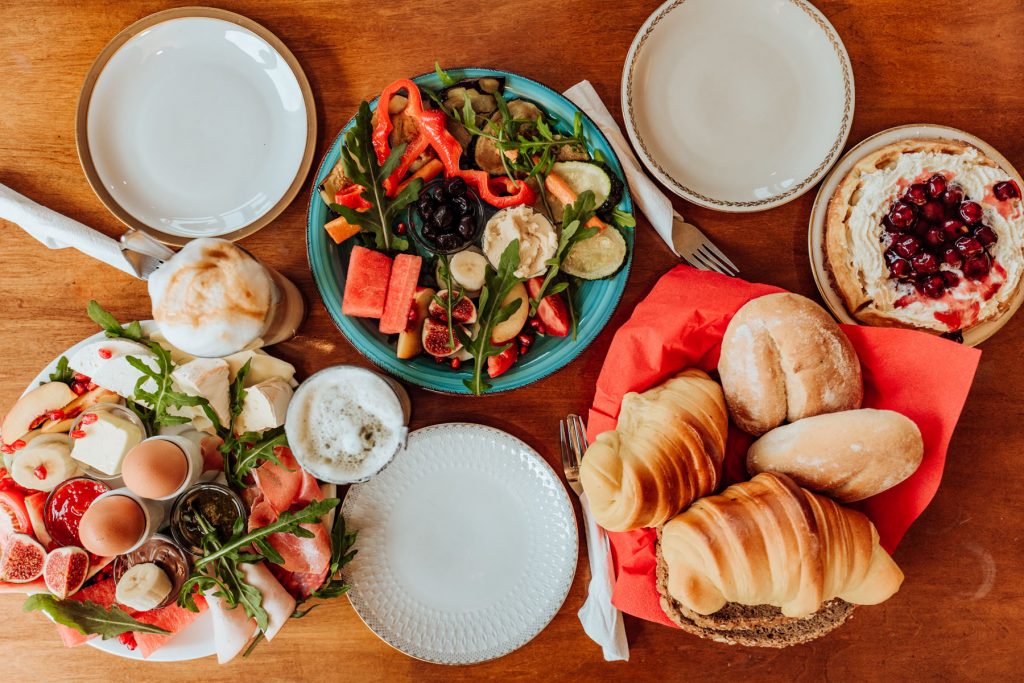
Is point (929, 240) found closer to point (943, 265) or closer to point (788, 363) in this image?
point (943, 265)

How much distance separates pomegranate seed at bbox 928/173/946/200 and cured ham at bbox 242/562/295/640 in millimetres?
1841

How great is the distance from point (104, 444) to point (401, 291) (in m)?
0.79

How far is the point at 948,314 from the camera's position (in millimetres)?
1472

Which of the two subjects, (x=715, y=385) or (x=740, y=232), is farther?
(x=740, y=232)

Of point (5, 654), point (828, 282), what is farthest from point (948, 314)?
point (5, 654)

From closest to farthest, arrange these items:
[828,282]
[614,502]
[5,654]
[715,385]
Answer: [614,502] < [715,385] < [828,282] < [5,654]

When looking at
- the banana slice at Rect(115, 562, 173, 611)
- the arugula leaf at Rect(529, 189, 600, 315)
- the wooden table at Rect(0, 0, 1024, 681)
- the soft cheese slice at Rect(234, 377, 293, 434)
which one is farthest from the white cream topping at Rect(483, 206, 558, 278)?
the banana slice at Rect(115, 562, 173, 611)

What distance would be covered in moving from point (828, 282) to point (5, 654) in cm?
237

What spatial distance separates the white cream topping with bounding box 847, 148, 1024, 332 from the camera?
1477mm

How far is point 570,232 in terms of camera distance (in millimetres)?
1424

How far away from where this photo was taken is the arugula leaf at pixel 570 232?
1.41m

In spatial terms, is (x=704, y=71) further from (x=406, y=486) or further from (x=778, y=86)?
(x=406, y=486)

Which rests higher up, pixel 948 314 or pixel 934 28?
pixel 934 28

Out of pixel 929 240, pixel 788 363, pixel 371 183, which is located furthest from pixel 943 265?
pixel 371 183
